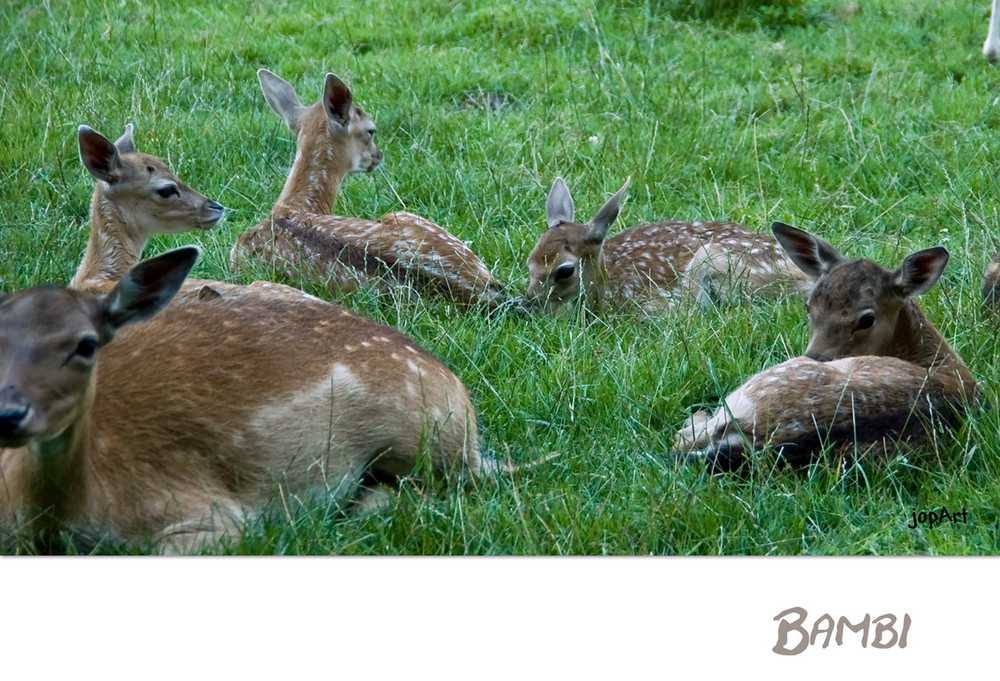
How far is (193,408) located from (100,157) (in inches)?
79.8

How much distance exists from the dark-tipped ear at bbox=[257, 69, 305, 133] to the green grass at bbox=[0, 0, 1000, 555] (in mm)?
112

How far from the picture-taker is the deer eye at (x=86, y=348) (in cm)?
272

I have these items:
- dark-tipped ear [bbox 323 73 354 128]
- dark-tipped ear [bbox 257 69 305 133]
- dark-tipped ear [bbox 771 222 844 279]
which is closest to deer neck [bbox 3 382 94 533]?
dark-tipped ear [bbox 771 222 844 279]

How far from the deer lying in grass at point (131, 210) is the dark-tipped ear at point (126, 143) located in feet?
0.15

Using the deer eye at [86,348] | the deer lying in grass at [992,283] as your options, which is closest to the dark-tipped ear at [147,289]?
the deer eye at [86,348]

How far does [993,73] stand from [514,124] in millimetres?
2726

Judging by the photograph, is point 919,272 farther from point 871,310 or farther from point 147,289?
point 147,289

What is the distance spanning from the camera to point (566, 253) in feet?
16.6

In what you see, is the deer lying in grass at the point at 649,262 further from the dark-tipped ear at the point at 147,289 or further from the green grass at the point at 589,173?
the dark-tipped ear at the point at 147,289

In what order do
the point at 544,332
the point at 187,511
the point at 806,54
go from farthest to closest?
1. the point at 806,54
2. the point at 544,332
3. the point at 187,511

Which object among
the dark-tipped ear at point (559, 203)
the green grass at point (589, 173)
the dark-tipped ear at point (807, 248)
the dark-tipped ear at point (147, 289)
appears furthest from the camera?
the dark-tipped ear at point (559, 203)
